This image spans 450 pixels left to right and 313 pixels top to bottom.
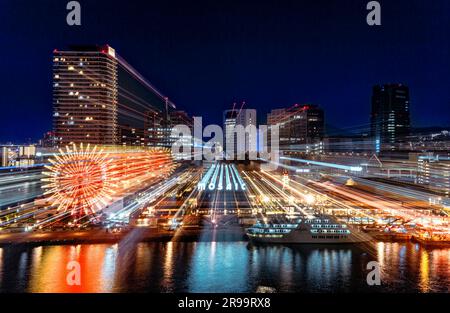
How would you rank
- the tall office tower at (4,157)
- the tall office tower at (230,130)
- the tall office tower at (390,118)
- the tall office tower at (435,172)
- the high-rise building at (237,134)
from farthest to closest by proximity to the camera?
1. the tall office tower at (230,130)
2. the high-rise building at (237,134)
3. the tall office tower at (390,118)
4. the tall office tower at (435,172)
5. the tall office tower at (4,157)

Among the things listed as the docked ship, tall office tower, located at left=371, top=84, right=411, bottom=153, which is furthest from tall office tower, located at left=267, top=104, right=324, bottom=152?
the docked ship

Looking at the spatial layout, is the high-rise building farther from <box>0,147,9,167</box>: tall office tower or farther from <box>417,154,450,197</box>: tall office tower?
<box>0,147,9,167</box>: tall office tower

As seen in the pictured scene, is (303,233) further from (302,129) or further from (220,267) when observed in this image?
(302,129)

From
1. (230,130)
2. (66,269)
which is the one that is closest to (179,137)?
(230,130)

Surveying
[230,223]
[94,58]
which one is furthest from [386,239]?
[94,58]

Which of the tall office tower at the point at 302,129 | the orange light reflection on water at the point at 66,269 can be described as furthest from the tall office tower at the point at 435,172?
the orange light reflection on water at the point at 66,269

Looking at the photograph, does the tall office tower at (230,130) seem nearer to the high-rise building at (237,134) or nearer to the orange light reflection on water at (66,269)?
the high-rise building at (237,134)
